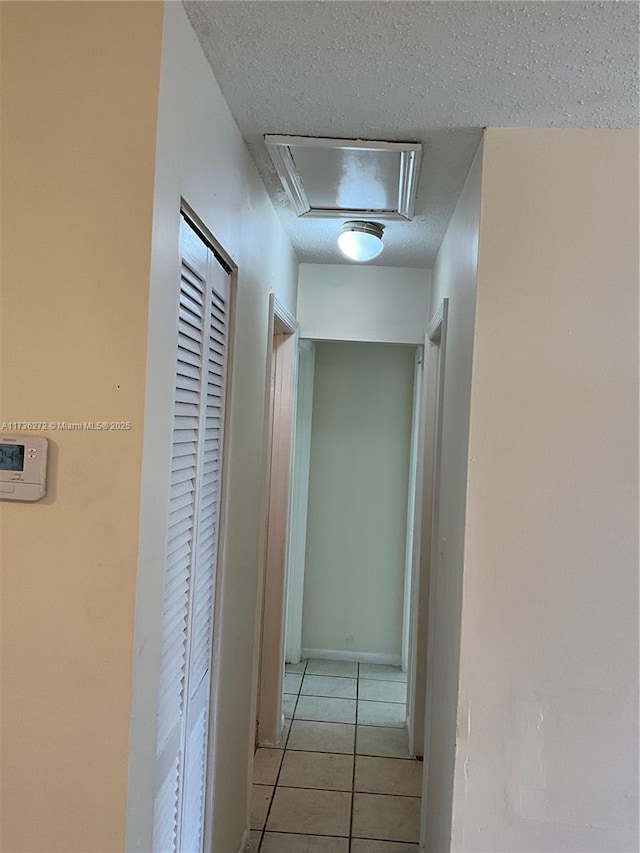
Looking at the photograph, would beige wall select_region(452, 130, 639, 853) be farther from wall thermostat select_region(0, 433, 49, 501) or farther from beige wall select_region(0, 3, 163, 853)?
wall thermostat select_region(0, 433, 49, 501)

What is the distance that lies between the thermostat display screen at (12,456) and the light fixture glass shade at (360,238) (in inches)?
66.3

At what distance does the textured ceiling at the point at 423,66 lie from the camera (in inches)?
48.9

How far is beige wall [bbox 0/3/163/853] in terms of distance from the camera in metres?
1.18

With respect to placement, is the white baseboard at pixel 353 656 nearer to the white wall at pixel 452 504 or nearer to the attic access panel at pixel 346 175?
the white wall at pixel 452 504

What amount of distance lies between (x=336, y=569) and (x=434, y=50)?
3.42 m

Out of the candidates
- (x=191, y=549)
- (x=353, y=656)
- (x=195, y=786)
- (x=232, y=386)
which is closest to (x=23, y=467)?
(x=191, y=549)

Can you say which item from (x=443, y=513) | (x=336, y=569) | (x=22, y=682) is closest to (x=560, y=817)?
(x=443, y=513)

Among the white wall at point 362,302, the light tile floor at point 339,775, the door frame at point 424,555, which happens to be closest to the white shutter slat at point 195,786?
the light tile floor at point 339,775

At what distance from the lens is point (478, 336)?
1.75 metres

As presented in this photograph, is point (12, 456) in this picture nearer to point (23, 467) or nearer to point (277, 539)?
point (23, 467)

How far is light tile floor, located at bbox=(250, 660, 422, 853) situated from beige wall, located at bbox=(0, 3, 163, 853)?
1.58 metres

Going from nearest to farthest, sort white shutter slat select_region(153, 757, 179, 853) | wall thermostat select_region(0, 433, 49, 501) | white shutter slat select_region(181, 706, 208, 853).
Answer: wall thermostat select_region(0, 433, 49, 501) → white shutter slat select_region(153, 757, 179, 853) → white shutter slat select_region(181, 706, 208, 853)

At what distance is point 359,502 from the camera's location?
4316 mm

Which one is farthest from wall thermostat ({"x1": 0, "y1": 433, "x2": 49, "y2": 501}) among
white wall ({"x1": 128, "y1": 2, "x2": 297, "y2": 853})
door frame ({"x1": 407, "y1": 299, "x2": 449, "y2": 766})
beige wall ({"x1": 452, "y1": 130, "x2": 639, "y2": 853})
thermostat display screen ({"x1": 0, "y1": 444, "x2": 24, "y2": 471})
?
door frame ({"x1": 407, "y1": 299, "x2": 449, "y2": 766})
